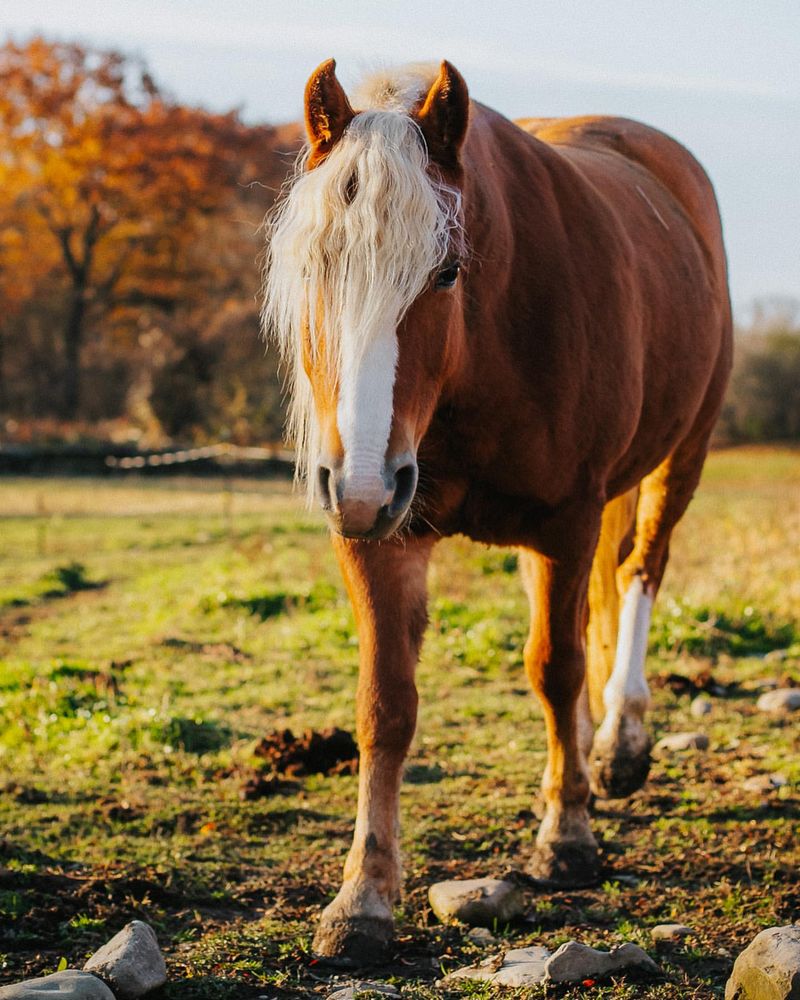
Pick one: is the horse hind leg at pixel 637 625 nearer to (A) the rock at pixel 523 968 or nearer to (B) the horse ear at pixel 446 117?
(A) the rock at pixel 523 968

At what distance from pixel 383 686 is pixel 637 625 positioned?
2.11 m

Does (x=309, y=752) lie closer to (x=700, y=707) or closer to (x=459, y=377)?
(x=700, y=707)

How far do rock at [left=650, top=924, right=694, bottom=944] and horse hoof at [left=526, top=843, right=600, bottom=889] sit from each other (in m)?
0.51

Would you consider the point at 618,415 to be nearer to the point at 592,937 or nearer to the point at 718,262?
the point at 592,937

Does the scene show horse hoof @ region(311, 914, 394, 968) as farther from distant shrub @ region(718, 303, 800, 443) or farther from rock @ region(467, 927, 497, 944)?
distant shrub @ region(718, 303, 800, 443)

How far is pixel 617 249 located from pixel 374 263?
155cm

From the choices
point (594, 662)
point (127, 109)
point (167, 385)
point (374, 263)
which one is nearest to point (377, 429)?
point (374, 263)

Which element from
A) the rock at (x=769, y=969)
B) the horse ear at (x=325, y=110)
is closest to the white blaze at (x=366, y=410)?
the horse ear at (x=325, y=110)

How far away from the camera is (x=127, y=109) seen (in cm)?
3353

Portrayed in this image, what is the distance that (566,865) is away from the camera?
3.90 metres

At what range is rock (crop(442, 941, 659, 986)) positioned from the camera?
2910 mm

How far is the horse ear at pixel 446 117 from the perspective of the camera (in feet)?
10.2

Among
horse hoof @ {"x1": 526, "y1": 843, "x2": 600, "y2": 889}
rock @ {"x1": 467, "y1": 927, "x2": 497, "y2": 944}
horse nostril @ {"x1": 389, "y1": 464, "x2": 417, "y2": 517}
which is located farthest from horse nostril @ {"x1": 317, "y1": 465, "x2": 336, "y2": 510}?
horse hoof @ {"x1": 526, "y1": 843, "x2": 600, "y2": 889}

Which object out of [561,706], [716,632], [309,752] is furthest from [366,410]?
[716,632]
